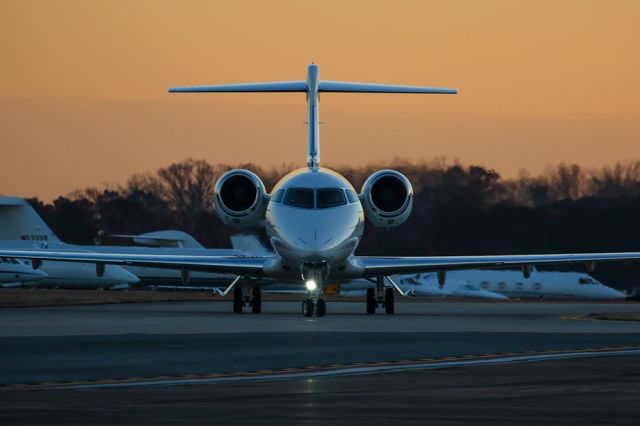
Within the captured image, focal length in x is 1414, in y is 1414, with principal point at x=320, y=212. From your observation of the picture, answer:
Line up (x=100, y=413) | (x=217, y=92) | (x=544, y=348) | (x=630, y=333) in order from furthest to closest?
(x=217, y=92)
(x=630, y=333)
(x=544, y=348)
(x=100, y=413)

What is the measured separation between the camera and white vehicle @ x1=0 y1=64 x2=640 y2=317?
3409 centimetres

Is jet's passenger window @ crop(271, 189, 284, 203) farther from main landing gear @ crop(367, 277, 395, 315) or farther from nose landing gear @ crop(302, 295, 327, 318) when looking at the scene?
main landing gear @ crop(367, 277, 395, 315)

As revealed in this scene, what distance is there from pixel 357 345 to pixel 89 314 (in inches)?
577

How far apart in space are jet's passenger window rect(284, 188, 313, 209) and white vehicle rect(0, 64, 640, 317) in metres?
0.02

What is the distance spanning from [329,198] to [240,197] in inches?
127

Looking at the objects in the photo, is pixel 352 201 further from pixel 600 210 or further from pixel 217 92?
pixel 600 210

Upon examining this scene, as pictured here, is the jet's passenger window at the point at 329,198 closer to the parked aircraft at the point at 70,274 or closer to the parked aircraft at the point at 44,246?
the parked aircraft at the point at 44,246

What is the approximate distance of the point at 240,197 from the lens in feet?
122

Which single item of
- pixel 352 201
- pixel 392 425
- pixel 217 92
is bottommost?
pixel 392 425

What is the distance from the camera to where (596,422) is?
11.0 metres

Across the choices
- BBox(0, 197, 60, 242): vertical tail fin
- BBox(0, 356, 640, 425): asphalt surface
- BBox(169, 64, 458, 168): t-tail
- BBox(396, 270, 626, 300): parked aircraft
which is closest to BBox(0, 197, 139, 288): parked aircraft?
BBox(0, 197, 60, 242): vertical tail fin

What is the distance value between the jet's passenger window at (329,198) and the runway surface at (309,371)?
7.42 metres

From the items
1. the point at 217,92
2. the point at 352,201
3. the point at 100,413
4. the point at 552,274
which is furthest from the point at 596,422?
the point at 552,274

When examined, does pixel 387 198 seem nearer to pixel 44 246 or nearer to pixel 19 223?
pixel 44 246
